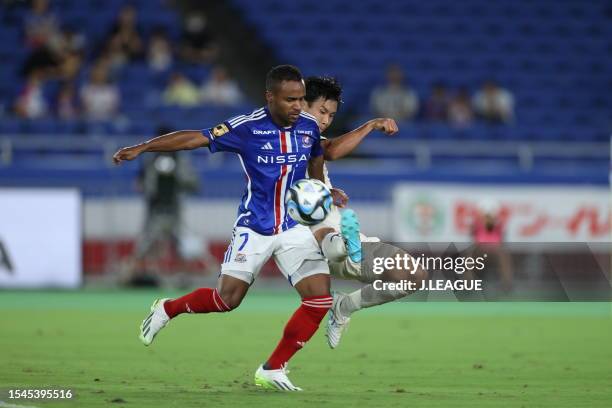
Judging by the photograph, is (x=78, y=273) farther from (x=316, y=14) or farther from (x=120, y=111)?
(x=316, y=14)

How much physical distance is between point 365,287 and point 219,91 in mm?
12921

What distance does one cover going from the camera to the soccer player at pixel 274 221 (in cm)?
805

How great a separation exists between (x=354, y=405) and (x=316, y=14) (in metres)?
17.6

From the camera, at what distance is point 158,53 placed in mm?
21859

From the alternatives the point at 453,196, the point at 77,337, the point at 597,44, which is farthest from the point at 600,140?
the point at 77,337

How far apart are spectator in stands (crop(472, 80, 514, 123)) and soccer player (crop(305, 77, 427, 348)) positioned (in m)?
13.0

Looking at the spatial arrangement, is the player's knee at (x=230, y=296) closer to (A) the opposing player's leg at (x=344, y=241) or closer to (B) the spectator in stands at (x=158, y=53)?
Result: (A) the opposing player's leg at (x=344, y=241)

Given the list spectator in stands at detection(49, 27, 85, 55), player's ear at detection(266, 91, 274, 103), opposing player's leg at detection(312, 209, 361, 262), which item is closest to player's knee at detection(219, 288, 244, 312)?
opposing player's leg at detection(312, 209, 361, 262)

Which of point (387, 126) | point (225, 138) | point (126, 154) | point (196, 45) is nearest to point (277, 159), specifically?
point (225, 138)

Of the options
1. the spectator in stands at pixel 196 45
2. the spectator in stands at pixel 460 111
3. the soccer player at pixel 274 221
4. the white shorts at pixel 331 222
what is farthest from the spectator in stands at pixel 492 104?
the soccer player at pixel 274 221

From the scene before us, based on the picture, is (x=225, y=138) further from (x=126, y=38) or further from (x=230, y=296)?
(x=126, y=38)

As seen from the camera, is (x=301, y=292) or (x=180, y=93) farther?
(x=180, y=93)

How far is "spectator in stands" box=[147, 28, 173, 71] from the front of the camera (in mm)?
21859

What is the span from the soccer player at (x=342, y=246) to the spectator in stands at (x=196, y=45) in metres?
13.5
